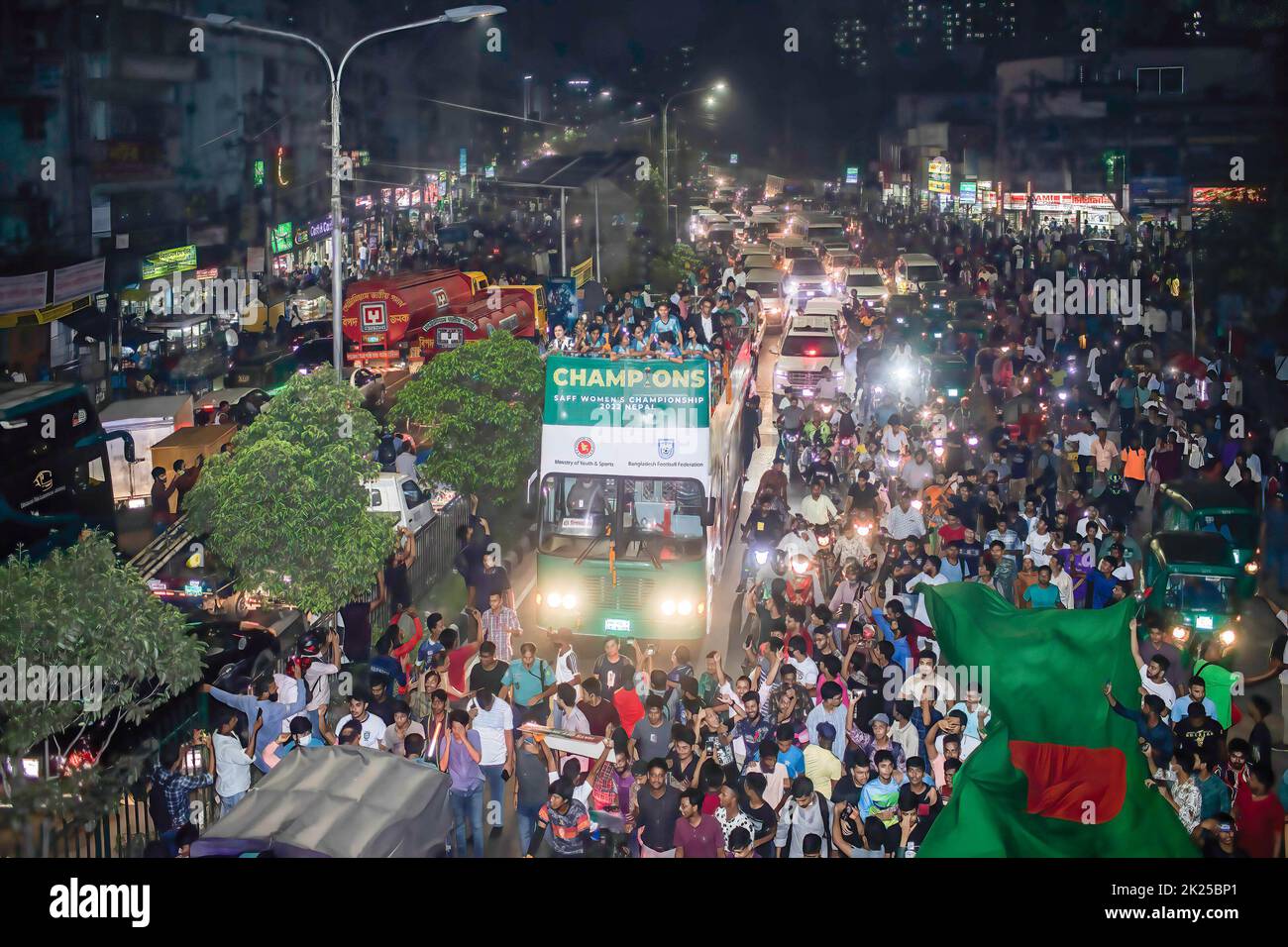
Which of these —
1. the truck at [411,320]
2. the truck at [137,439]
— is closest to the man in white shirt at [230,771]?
the truck at [137,439]

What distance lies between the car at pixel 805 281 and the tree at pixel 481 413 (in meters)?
22.9

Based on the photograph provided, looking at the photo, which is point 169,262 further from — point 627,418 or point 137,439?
point 627,418

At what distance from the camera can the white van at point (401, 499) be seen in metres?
18.7

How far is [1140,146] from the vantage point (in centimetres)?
6912

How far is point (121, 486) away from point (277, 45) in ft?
130

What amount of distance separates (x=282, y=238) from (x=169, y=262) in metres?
10.7

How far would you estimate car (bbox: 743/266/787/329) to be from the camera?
4425cm

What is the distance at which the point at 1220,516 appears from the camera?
53.0ft

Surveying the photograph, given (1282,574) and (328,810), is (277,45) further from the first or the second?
(328,810)

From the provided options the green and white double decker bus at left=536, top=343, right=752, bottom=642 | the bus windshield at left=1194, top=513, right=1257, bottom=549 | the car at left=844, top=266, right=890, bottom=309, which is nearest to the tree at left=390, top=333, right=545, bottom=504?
the green and white double decker bus at left=536, top=343, right=752, bottom=642

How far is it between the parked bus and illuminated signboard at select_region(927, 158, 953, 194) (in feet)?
246

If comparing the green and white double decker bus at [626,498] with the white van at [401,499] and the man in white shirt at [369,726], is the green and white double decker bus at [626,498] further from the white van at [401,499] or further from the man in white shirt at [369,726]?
the man in white shirt at [369,726]

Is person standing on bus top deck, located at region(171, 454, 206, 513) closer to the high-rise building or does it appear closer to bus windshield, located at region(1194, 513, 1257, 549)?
bus windshield, located at region(1194, 513, 1257, 549)

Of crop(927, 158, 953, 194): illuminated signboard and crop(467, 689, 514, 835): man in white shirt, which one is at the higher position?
crop(927, 158, 953, 194): illuminated signboard
